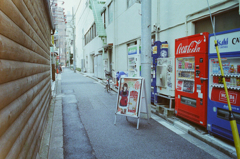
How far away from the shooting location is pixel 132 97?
598 cm

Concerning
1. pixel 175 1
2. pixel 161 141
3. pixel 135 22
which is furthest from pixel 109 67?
pixel 161 141

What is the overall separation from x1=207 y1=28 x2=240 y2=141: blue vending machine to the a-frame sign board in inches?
72.9

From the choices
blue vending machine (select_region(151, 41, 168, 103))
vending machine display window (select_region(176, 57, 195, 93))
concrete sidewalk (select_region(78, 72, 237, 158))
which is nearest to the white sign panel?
vending machine display window (select_region(176, 57, 195, 93))

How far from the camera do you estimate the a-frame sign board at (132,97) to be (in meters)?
5.84

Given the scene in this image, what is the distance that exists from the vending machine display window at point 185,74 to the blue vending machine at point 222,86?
2.40ft

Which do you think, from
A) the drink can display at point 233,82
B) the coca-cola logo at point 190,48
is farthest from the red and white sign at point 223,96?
the coca-cola logo at point 190,48

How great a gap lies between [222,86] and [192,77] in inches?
44.5

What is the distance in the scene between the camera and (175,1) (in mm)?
7570

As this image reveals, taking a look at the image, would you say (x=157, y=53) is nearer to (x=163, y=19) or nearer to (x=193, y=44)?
(x=163, y=19)

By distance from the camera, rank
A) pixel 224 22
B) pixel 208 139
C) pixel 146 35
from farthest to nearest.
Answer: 1. pixel 146 35
2. pixel 224 22
3. pixel 208 139

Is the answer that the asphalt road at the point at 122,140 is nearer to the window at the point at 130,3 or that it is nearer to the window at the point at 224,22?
the window at the point at 224,22

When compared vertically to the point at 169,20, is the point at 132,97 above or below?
below

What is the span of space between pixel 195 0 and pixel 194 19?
590 mm

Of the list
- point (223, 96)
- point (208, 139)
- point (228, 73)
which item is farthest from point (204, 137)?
point (228, 73)
